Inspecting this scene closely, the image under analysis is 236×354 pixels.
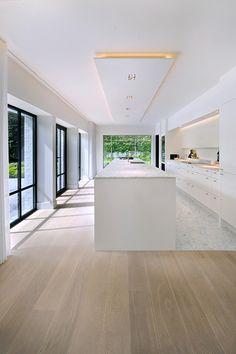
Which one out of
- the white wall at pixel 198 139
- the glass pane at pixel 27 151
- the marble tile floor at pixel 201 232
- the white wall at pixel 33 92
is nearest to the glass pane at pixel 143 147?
the white wall at pixel 198 139

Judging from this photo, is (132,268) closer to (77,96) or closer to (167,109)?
(77,96)

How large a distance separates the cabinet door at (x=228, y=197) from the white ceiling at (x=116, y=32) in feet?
5.57

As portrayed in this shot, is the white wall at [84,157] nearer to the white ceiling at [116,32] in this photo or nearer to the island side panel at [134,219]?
the white ceiling at [116,32]

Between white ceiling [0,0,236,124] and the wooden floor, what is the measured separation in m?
2.56

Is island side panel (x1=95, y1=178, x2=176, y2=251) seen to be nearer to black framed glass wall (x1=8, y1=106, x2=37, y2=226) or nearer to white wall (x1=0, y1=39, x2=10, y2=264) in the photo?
white wall (x1=0, y1=39, x2=10, y2=264)

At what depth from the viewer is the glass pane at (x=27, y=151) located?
5.20 meters

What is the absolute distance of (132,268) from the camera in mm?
2982

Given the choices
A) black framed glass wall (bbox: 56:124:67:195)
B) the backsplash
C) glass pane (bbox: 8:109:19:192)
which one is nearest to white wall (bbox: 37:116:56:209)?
glass pane (bbox: 8:109:19:192)

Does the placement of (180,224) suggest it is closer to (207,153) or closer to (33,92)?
(207,153)

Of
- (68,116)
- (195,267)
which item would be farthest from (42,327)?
(68,116)

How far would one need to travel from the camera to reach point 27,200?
18.3 ft

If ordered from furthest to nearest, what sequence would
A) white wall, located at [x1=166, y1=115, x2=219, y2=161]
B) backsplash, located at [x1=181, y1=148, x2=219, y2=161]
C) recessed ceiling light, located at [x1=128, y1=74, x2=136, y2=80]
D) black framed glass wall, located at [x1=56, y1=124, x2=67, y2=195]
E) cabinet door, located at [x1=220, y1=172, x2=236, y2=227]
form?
black framed glass wall, located at [x1=56, y1=124, x2=67, y2=195]
backsplash, located at [x1=181, y1=148, x2=219, y2=161]
white wall, located at [x1=166, y1=115, x2=219, y2=161]
recessed ceiling light, located at [x1=128, y1=74, x2=136, y2=80]
cabinet door, located at [x1=220, y1=172, x2=236, y2=227]

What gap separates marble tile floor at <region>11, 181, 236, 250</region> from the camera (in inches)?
151

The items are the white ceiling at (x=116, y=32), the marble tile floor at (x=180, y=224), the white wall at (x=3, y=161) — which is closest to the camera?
the white ceiling at (x=116, y=32)
